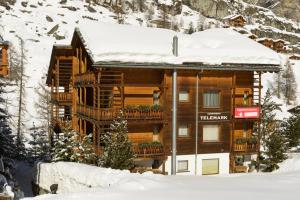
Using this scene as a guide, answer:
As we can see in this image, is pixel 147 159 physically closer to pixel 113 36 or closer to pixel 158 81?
pixel 158 81

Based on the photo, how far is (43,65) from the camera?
80750 mm

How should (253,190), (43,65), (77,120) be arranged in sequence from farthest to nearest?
(43,65)
(77,120)
(253,190)

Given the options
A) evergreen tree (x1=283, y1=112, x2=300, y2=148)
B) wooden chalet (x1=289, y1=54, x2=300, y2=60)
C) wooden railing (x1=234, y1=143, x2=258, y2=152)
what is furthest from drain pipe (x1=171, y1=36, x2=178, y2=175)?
wooden chalet (x1=289, y1=54, x2=300, y2=60)

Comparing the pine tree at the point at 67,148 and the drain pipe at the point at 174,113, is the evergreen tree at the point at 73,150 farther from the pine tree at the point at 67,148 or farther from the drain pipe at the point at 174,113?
the drain pipe at the point at 174,113

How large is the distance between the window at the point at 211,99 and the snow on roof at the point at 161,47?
2.58 metres

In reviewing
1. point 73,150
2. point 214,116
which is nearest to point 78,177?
point 73,150

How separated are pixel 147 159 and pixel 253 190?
510 inches

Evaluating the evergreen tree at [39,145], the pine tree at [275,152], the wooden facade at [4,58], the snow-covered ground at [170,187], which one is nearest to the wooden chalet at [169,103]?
the pine tree at [275,152]

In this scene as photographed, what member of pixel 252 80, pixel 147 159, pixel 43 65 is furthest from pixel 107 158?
pixel 43 65

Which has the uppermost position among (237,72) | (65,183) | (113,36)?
(113,36)

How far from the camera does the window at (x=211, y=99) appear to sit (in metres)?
34.4

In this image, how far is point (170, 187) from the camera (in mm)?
19922

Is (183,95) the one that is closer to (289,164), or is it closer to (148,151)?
(148,151)

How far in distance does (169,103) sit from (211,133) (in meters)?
4.32
